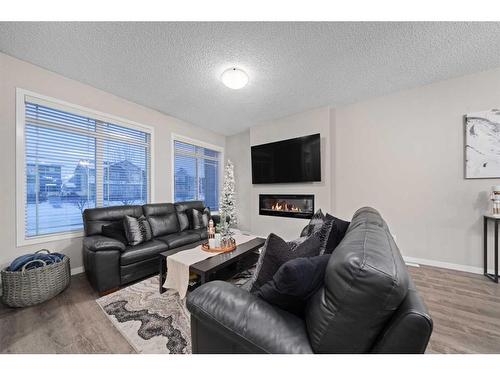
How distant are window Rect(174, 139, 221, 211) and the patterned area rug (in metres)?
2.28

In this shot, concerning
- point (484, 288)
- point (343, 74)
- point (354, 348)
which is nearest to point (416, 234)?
point (484, 288)

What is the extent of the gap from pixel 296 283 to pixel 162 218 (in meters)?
2.72

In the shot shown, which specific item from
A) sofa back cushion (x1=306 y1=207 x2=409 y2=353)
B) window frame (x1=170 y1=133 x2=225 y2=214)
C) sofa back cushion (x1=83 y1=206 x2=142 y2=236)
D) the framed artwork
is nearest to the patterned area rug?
sofa back cushion (x1=306 y1=207 x2=409 y2=353)

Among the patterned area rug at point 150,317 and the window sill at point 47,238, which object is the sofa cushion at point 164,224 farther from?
the window sill at point 47,238

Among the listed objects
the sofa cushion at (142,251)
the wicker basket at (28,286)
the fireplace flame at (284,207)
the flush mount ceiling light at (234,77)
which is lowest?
the wicker basket at (28,286)

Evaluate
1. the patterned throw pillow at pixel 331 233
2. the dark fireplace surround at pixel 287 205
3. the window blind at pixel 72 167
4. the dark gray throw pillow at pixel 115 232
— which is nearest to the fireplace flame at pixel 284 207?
the dark fireplace surround at pixel 287 205

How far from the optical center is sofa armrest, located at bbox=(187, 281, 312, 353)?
2.49 feet

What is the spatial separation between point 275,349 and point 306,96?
3.28 m

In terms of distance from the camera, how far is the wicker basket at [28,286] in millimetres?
1795

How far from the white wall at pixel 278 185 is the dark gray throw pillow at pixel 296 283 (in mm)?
2871

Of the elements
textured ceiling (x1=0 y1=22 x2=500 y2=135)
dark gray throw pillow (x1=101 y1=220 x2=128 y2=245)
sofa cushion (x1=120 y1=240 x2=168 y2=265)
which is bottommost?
sofa cushion (x1=120 y1=240 x2=168 y2=265)

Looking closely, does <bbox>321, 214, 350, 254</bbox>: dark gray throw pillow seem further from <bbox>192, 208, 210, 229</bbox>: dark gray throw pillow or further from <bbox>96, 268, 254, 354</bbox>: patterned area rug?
<bbox>192, 208, 210, 229</bbox>: dark gray throw pillow
